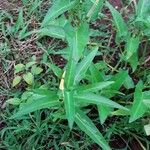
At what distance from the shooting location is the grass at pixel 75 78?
59.8 inches

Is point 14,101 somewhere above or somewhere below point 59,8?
below

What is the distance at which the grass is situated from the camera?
152 centimetres

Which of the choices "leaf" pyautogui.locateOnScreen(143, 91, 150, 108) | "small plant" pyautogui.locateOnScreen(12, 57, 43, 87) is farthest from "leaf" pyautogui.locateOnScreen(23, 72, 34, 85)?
"leaf" pyautogui.locateOnScreen(143, 91, 150, 108)

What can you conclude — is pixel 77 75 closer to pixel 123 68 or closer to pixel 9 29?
pixel 123 68

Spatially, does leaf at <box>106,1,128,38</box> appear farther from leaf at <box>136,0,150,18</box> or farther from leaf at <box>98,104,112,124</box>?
leaf at <box>98,104,112,124</box>

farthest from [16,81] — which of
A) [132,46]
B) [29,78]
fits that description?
[132,46]

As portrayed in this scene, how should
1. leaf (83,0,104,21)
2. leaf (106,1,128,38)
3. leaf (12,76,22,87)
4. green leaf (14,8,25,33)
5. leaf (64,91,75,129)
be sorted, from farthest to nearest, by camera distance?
green leaf (14,8,25,33), leaf (12,76,22,87), leaf (106,1,128,38), leaf (83,0,104,21), leaf (64,91,75,129)

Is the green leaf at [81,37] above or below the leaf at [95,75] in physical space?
above

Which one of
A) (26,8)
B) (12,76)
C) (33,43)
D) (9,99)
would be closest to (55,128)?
(9,99)

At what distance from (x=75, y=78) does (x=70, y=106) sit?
17 cm

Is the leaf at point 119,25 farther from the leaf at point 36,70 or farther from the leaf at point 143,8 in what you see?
the leaf at point 36,70

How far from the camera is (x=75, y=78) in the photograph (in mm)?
1540

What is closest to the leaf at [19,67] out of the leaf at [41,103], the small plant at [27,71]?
the small plant at [27,71]

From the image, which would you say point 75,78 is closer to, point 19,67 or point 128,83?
point 128,83
